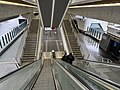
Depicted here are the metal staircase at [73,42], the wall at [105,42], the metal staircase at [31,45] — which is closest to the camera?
the metal staircase at [31,45]

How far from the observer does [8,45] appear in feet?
43.6

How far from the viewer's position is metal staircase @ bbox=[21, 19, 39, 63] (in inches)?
479

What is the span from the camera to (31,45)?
1334 centimetres

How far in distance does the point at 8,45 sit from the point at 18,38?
Answer: 2384 millimetres

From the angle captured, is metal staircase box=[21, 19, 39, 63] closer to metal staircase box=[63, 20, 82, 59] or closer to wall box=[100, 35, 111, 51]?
metal staircase box=[63, 20, 82, 59]

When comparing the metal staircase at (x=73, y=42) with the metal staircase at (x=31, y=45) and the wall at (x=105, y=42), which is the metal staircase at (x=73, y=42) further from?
the metal staircase at (x=31, y=45)

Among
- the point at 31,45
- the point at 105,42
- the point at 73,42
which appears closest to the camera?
the point at 31,45

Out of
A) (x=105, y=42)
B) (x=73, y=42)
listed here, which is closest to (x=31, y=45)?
(x=73, y=42)

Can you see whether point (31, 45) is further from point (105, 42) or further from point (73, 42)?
point (105, 42)

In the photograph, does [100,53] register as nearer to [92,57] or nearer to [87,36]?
[92,57]

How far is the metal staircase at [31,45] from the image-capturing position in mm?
12155

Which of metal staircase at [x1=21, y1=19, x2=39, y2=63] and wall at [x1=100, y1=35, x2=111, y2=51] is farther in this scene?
wall at [x1=100, y1=35, x2=111, y2=51]

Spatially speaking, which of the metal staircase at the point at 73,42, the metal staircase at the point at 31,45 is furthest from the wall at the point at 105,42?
the metal staircase at the point at 31,45

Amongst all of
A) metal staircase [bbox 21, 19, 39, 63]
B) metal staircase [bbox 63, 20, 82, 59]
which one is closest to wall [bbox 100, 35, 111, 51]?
metal staircase [bbox 63, 20, 82, 59]
